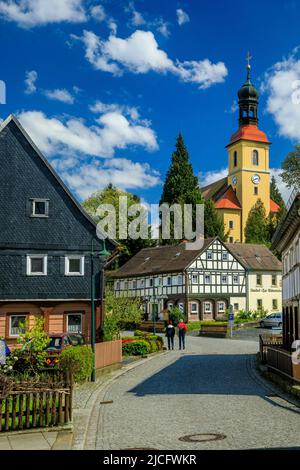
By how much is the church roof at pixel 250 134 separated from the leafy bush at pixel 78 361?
84.3m

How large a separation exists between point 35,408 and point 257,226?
83582mm

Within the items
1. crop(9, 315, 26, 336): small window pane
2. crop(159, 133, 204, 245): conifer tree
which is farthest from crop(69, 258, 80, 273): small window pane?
crop(159, 133, 204, 245): conifer tree

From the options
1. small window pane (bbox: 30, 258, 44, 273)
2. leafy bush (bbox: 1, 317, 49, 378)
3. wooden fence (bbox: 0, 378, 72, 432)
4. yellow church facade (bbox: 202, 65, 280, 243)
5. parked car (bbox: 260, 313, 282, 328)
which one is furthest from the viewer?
yellow church facade (bbox: 202, 65, 280, 243)

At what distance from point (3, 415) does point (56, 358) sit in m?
8.87

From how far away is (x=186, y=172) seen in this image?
9100 cm

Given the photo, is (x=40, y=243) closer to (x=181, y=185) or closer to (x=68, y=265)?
(x=68, y=265)

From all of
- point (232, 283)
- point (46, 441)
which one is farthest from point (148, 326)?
point (46, 441)

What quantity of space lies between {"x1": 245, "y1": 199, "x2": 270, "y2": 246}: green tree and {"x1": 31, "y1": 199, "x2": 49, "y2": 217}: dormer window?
197 ft

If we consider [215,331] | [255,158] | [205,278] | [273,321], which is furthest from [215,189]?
[215,331]

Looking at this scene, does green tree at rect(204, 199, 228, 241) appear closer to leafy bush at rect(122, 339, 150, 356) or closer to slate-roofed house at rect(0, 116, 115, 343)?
leafy bush at rect(122, 339, 150, 356)

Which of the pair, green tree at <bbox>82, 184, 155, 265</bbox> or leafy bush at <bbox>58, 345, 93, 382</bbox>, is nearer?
leafy bush at <bbox>58, 345, 93, 382</bbox>

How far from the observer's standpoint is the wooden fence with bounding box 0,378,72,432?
43.1 feet

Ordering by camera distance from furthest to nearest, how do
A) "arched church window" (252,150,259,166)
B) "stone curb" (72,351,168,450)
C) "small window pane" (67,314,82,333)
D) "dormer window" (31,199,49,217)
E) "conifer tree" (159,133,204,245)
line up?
1. "arched church window" (252,150,259,166)
2. "conifer tree" (159,133,204,245)
3. "dormer window" (31,199,49,217)
4. "small window pane" (67,314,82,333)
5. "stone curb" (72,351,168,450)
